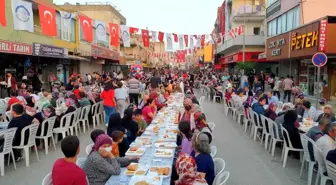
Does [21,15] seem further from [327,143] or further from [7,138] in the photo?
[327,143]

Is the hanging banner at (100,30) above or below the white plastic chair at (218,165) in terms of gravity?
above

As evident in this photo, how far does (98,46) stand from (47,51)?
13.3 m

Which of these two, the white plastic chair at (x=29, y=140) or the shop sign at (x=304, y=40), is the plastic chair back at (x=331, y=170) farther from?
the shop sign at (x=304, y=40)

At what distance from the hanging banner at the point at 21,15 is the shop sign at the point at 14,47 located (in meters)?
2.62

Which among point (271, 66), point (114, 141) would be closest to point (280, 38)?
point (271, 66)

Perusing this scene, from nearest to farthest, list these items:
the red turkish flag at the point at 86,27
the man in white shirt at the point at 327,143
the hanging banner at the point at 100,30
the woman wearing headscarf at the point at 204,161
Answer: the woman wearing headscarf at the point at 204,161 → the man in white shirt at the point at 327,143 → the red turkish flag at the point at 86,27 → the hanging banner at the point at 100,30

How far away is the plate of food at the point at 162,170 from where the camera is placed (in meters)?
4.11

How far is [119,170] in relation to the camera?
4.22m

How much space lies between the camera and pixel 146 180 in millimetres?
3824

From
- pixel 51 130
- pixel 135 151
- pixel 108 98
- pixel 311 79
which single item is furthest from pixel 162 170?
pixel 311 79

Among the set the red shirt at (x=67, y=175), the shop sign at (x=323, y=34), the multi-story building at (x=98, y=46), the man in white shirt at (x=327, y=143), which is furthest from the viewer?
the multi-story building at (x=98, y=46)

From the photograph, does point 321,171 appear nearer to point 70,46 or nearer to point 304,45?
point 304,45

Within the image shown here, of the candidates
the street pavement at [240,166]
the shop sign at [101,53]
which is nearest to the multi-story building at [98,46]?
the shop sign at [101,53]

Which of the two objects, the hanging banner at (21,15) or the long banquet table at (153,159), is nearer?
the long banquet table at (153,159)
